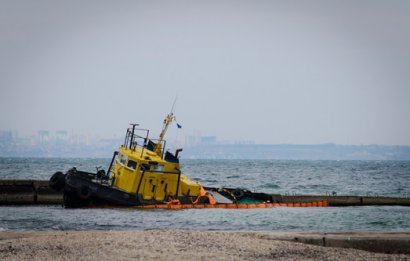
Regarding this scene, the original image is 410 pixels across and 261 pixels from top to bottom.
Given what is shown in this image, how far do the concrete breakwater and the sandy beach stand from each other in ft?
74.2

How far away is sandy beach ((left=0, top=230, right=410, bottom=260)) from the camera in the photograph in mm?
12555

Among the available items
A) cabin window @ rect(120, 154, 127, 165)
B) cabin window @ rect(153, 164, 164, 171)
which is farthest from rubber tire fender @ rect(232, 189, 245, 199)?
cabin window @ rect(120, 154, 127, 165)

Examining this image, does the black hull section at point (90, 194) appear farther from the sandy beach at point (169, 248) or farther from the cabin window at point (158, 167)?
the sandy beach at point (169, 248)

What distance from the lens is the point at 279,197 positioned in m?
39.0

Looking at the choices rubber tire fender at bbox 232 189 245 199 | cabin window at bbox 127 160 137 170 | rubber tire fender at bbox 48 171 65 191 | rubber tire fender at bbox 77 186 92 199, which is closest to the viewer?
cabin window at bbox 127 160 137 170

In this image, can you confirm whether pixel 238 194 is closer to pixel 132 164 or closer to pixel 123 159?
pixel 123 159

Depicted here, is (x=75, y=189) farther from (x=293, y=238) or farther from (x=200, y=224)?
(x=293, y=238)

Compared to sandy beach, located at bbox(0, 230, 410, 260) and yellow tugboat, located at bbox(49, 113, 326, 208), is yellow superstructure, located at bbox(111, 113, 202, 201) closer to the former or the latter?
yellow tugboat, located at bbox(49, 113, 326, 208)

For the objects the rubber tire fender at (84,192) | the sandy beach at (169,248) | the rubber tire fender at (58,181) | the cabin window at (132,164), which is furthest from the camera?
the rubber tire fender at (58,181)

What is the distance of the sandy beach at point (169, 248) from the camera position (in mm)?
12555

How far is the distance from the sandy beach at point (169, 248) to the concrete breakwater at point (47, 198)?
22.6 metres

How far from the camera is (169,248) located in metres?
13.2

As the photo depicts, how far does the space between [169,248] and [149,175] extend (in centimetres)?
1790

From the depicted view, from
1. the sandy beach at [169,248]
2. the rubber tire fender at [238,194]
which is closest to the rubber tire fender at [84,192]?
the rubber tire fender at [238,194]
